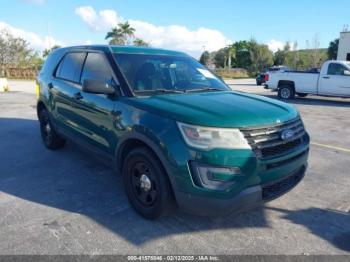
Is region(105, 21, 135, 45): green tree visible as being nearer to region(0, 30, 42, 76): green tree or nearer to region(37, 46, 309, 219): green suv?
region(0, 30, 42, 76): green tree

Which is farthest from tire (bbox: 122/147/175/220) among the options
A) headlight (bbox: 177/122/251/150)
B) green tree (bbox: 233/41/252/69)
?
green tree (bbox: 233/41/252/69)

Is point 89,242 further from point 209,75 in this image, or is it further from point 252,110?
point 209,75

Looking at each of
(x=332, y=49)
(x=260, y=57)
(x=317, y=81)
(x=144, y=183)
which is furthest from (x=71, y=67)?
(x=260, y=57)

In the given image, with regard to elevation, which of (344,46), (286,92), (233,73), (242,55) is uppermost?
(242,55)

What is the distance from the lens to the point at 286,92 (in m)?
15.2

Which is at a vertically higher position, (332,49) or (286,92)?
(332,49)

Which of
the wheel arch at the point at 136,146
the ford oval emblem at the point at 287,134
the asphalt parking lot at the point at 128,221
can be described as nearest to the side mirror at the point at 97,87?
the wheel arch at the point at 136,146

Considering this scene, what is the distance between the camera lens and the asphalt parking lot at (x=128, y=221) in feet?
9.50

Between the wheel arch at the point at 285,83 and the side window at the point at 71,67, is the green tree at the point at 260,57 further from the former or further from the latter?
the side window at the point at 71,67

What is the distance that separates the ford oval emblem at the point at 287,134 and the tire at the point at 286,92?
12.9 m

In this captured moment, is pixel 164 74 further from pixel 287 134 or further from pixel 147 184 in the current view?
pixel 287 134

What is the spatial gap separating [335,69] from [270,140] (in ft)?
42.0

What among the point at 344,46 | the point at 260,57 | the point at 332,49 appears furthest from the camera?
the point at 260,57

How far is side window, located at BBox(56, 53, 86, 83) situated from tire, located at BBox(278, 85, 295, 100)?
1246cm
